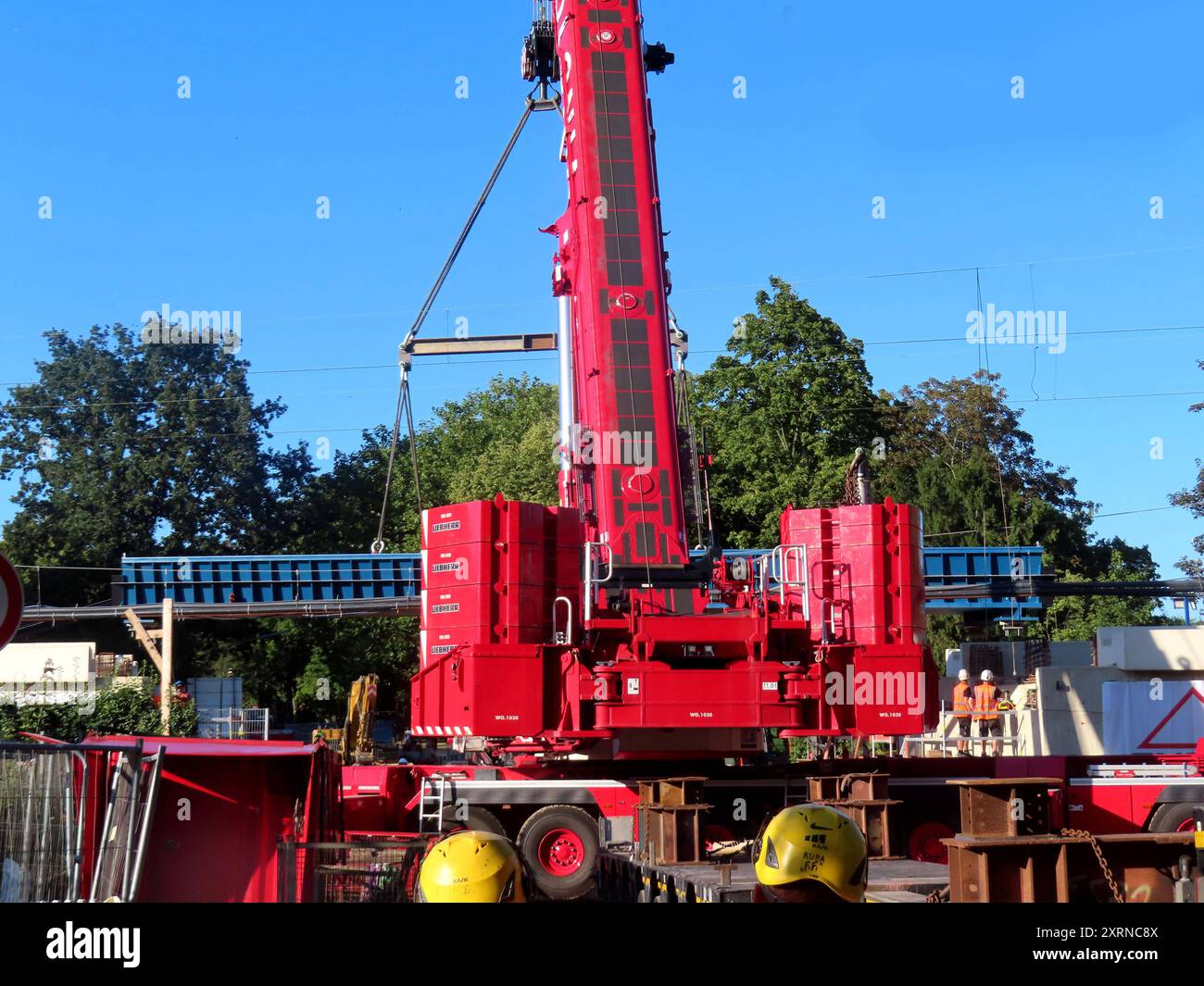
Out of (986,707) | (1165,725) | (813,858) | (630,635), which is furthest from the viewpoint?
(1165,725)

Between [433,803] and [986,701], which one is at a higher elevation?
[986,701]

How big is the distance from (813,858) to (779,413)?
46.3 meters

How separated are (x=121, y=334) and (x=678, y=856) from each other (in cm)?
5662

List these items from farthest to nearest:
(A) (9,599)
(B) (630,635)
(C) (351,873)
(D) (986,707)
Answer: (D) (986,707)
(B) (630,635)
(C) (351,873)
(A) (9,599)

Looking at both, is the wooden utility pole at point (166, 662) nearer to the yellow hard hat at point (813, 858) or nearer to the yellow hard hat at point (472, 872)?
the yellow hard hat at point (472, 872)

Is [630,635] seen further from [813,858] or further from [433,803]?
[813,858]

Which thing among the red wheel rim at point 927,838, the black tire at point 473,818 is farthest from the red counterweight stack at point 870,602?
the black tire at point 473,818

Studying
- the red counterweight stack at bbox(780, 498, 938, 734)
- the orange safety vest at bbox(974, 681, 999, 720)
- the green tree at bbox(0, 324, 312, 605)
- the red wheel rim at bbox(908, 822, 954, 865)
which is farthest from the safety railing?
the green tree at bbox(0, 324, 312, 605)

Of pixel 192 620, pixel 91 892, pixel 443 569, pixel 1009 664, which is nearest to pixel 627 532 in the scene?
pixel 443 569

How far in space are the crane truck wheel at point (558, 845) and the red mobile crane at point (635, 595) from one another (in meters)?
0.77

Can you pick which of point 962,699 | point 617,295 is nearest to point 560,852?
point 617,295

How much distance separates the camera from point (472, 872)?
6.32 metres

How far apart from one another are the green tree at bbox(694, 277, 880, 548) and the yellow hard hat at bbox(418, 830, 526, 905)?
43.5m

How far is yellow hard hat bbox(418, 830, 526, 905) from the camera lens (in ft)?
20.6
